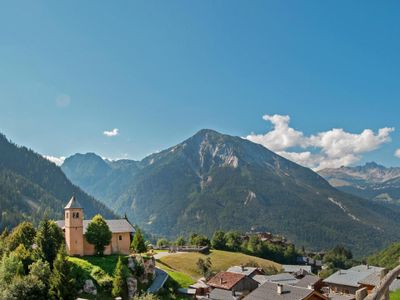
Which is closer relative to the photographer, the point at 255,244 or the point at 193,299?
the point at 193,299

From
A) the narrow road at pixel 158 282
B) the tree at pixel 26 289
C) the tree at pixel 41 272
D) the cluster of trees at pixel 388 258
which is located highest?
the tree at pixel 41 272

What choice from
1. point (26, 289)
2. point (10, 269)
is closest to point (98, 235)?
point (10, 269)

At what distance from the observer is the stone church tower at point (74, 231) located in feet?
217

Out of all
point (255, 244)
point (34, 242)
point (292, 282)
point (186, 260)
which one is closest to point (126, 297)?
point (34, 242)

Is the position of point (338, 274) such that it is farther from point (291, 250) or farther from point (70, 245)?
point (291, 250)

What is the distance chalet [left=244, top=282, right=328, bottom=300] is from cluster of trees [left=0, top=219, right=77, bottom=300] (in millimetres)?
25555

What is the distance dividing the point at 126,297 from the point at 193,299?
12.3 meters

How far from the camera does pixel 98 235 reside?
66.6 m

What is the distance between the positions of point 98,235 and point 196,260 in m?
44.1

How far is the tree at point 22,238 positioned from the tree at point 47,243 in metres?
3.67

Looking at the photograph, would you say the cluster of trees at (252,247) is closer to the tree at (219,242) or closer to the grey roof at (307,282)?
the tree at (219,242)

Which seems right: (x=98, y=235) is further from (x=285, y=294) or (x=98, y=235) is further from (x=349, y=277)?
(x=349, y=277)

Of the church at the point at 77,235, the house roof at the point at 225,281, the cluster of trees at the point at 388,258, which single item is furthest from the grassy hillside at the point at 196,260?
the cluster of trees at the point at 388,258

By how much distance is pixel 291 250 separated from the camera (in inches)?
6083
